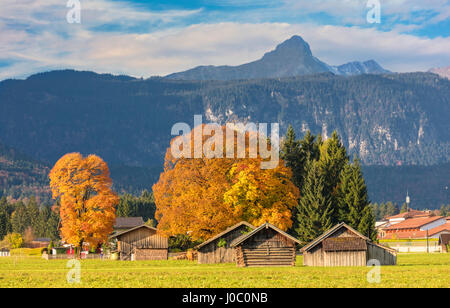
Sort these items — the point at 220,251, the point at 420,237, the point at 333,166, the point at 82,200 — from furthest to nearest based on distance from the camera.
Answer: the point at 420,237
the point at 333,166
the point at 82,200
the point at 220,251

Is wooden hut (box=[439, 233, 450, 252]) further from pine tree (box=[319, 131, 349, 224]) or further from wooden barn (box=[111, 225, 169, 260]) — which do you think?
wooden barn (box=[111, 225, 169, 260])

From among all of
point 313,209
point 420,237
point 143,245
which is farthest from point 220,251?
point 420,237

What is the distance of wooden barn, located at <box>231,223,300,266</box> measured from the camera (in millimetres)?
75875

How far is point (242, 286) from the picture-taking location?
152 feet

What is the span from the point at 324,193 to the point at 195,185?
65.6ft

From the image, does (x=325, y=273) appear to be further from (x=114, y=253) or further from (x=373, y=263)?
(x=114, y=253)

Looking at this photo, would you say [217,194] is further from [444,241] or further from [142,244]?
[444,241]

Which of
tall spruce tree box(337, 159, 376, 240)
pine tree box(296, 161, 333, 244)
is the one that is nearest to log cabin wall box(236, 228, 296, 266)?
pine tree box(296, 161, 333, 244)

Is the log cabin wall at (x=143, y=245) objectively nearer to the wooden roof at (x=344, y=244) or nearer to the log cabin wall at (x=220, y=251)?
the log cabin wall at (x=220, y=251)

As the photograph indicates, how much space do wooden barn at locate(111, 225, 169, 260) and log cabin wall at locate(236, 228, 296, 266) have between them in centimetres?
2481

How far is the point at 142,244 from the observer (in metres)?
99.9

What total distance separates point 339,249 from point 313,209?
79.0 feet

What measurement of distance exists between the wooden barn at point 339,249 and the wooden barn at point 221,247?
8.08 meters

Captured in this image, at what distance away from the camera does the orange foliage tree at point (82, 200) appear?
313 feet
